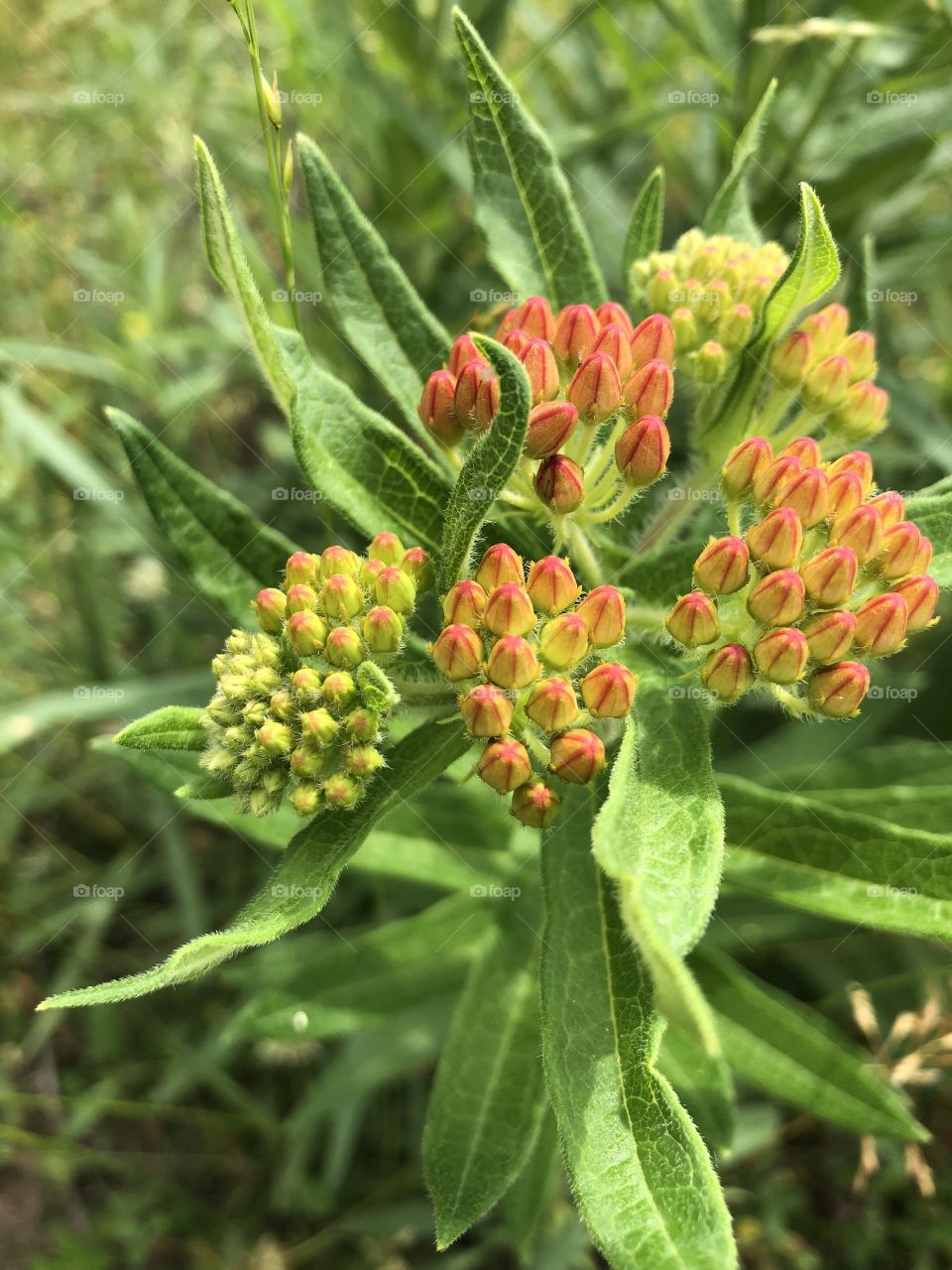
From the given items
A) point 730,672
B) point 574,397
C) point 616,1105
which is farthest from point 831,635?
point 616,1105

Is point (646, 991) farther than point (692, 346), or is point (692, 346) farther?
point (692, 346)

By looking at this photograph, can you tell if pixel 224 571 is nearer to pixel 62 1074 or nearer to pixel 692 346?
pixel 692 346

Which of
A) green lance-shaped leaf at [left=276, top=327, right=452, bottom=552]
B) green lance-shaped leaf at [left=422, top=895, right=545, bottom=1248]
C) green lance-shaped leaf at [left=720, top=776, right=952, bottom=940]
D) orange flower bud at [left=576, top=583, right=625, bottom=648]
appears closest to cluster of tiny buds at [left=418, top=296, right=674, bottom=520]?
green lance-shaped leaf at [left=276, top=327, right=452, bottom=552]

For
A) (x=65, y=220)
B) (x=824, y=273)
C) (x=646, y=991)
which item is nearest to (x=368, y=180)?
(x=65, y=220)

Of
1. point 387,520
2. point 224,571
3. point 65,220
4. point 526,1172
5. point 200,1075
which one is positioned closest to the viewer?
point 387,520

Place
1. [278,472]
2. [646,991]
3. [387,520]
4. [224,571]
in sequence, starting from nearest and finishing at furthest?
[646,991] → [387,520] → [224,571] → [278,472]

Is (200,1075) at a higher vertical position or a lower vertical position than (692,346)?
lower

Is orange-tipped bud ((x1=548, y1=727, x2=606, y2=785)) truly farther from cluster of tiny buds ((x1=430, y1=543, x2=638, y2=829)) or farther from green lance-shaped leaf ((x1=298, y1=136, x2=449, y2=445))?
green lance-shaped leaf ((x1=298, y1=136, x2=449, y2=445))
